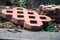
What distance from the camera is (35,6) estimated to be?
16.3ft

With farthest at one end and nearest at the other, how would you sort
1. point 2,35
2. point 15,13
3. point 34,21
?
point 15,13 < point 34,21 < point 2,35

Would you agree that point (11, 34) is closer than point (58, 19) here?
Yes

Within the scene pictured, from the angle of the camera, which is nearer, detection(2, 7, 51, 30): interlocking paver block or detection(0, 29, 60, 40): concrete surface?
detection(0, 29, 60, 40): concrete surface

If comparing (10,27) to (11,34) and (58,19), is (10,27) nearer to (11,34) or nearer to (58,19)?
(11,34)

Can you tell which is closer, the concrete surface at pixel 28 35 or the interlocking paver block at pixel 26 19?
the concrete surface at pixel 28 35

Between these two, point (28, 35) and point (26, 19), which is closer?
point (28, 35)

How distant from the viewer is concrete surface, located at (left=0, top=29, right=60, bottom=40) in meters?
2.68

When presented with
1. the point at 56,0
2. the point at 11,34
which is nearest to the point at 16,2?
the point at 56,0

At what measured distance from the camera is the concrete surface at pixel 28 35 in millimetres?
2684

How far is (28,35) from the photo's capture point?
282 cm

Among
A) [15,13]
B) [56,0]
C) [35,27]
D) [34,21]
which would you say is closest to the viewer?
[35,27]

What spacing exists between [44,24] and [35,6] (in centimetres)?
165

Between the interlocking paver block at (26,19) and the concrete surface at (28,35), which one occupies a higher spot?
the interlocking paver block at (26,19)

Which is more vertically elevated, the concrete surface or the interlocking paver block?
the interlocking paver block
